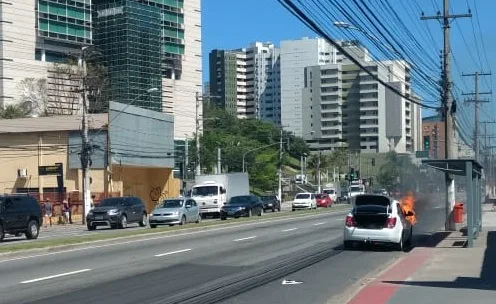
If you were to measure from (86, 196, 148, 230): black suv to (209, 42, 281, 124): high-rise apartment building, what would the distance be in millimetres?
115269

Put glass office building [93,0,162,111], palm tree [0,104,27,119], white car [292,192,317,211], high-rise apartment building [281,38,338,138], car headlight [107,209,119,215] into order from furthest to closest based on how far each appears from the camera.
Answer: glass office building [93,0,162,111] → palm tree [0,104,27,119] → high-rise apartment building [281,38,338,138] → white car [292,192,317,211] → car headlight [107,209,119,215]

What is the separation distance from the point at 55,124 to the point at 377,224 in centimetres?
4800

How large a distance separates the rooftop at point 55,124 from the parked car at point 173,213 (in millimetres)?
23864

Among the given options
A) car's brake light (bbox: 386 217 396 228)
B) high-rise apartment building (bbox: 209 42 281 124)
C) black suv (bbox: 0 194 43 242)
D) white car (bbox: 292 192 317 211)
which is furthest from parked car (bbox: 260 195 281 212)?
high-rise apartment building (bbox: 209 42 281 124)

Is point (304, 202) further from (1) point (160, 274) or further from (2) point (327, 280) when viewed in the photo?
(2) point (327, 280)

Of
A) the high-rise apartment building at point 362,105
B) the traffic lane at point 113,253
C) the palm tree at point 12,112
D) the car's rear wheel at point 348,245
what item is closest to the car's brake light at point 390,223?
the car's rear wheel at point 348,245

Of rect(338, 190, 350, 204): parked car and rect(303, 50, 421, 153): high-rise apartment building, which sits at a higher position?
rect(303, 50, 421, 153): high-rise apartment building

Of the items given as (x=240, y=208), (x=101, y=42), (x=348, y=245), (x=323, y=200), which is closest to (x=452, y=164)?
(x=348, y=245)

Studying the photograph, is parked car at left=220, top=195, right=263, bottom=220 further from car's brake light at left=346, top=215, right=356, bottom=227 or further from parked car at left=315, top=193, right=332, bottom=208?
car's brake light at left=346, top=215, right=356, bottom=227

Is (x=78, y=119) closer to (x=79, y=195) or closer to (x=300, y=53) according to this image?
(x=79, y=195)

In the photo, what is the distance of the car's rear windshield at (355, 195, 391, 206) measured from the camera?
79.0 ft

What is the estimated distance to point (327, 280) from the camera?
16500 mm

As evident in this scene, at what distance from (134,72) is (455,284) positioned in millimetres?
113422

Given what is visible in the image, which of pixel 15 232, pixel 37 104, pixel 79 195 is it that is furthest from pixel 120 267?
pixel 37 104
